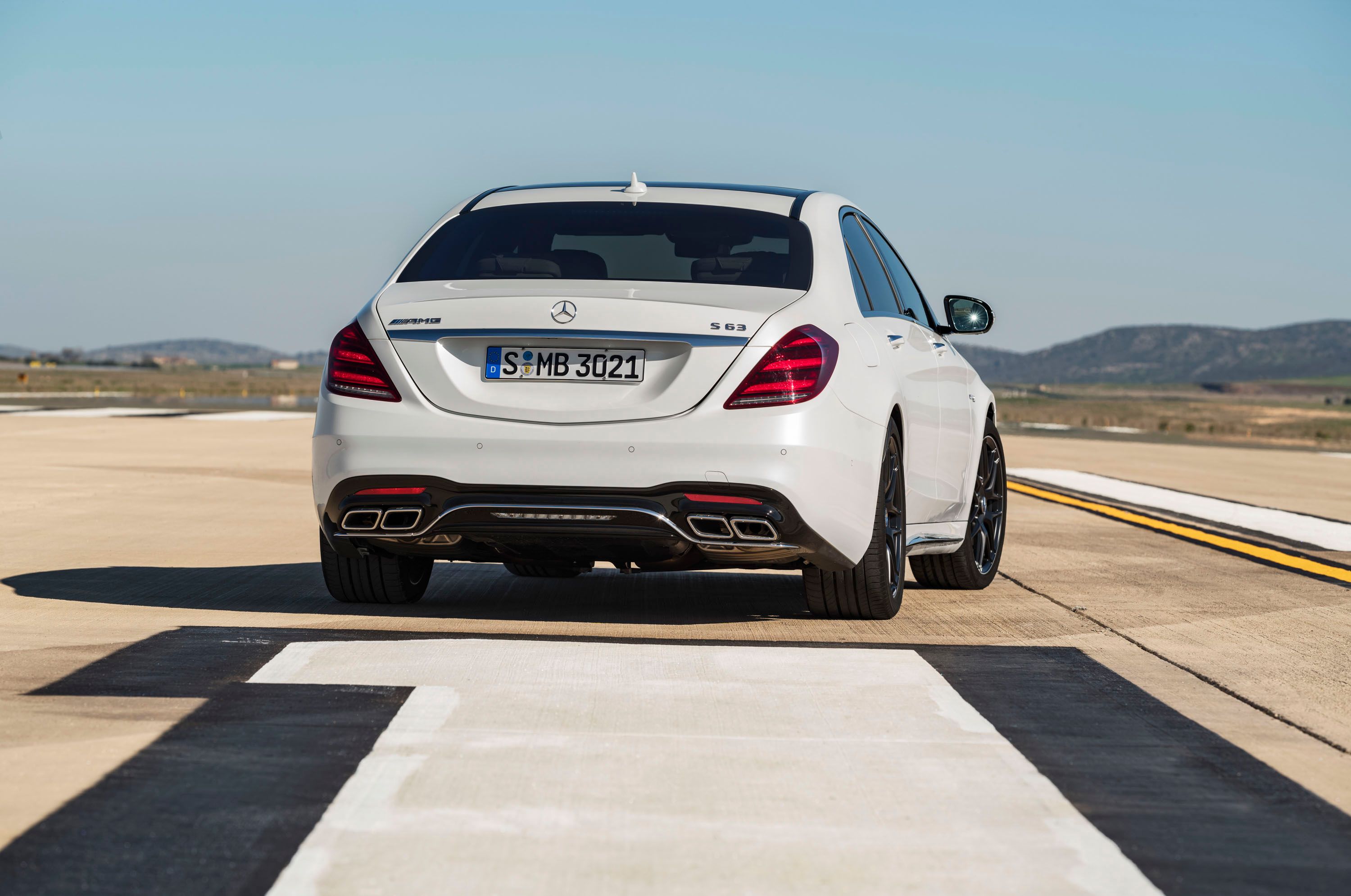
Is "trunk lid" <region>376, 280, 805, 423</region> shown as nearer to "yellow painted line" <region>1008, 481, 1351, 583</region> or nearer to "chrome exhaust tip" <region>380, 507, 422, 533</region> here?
"chrome exhaust tip" <region>380, 507, 422, 533</region>

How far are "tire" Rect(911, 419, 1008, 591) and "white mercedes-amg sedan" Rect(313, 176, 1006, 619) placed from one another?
1.41m

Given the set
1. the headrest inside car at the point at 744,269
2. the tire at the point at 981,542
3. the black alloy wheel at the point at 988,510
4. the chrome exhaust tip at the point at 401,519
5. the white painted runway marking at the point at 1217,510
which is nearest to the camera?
the chrome exhaust tip at the point at 401,519

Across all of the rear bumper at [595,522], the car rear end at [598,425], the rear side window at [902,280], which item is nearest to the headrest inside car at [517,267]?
the car rear end at [598,425]

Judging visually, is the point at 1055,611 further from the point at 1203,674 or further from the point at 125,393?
the point at 125,393

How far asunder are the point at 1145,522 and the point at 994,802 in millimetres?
8664

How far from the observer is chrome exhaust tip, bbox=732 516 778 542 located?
18.5ft

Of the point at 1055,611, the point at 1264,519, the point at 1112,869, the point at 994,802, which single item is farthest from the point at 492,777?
the point at 1264,519

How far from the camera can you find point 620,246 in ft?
21.2

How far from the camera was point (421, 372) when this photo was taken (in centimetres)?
580

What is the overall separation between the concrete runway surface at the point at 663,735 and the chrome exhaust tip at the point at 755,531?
0.39 meters

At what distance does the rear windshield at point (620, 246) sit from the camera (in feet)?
20.2

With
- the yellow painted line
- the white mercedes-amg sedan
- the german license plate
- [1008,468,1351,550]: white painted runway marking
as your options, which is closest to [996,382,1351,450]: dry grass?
[1008,468,1351,550]: white painted runway marking

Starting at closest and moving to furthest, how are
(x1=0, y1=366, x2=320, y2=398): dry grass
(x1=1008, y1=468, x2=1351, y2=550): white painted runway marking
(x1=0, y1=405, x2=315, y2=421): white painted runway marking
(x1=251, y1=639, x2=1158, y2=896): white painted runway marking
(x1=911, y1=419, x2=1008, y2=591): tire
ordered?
1. (x1=251, y1=639, x2=1158, y2=896): white painted runway marking
2. (x1=911, y1=419, x2=1008, y2=591): tire
3. (x1=1008, y1=468, x2=1351, y2=550): white painted runway marking
4. (x1=0, y1=405, x2=315, y2=421): white painted runway marking
5. (x1=0, y1=366, x2=320, y2=398): dry grass

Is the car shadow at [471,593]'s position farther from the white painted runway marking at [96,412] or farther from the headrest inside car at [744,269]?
the white painted runway marking at [96,412]
